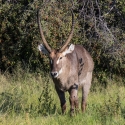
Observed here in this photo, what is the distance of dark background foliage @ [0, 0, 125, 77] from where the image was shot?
40.3 ft

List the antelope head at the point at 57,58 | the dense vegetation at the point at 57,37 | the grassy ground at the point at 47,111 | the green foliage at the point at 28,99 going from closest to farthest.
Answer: the grassy ground at the point at 47,111 < the antelope head at the point at 57,58 < the green foliage at the point at 28,99 < the dense vegetation at the point at 57,37

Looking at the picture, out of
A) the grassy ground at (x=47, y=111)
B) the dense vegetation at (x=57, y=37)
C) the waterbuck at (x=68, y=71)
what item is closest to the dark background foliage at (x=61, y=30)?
the dense vegetation at (x=57, y=37)

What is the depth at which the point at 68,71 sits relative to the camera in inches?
331

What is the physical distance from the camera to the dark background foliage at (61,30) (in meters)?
12.3

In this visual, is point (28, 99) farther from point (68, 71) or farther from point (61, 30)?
point (61, 30)

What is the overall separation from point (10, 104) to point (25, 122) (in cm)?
157

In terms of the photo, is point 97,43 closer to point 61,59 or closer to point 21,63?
point 21,63

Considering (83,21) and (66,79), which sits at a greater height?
(83,21)

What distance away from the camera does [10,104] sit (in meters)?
8.65

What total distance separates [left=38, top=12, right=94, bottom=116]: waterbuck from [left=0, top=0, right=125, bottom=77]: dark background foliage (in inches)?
116

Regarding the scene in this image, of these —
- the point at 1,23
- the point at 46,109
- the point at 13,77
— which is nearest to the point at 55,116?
the point at 46,109

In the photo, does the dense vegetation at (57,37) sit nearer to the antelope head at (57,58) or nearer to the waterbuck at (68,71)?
the waterbuck at (68,71)

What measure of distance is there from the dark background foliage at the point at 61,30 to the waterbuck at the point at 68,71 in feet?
9.65

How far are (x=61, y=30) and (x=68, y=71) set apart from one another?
4.15 meters
